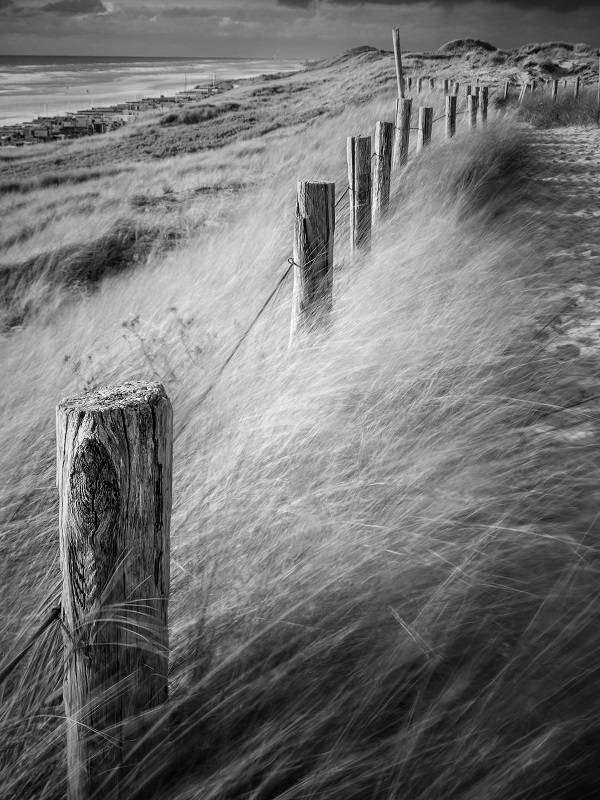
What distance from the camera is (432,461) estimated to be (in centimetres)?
205

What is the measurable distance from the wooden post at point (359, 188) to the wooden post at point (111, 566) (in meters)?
3.32

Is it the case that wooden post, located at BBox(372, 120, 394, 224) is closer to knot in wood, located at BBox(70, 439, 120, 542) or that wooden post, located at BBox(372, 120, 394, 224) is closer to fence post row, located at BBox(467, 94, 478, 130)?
knot in wood, located at BBox(70, 439, 120, 542)

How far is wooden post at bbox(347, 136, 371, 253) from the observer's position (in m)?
4.02

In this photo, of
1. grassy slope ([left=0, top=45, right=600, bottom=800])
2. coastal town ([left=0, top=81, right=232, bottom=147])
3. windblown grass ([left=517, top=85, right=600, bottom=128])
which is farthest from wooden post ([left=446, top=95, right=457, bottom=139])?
coastal town ([left=0, top=81, right=232, bottom=147])

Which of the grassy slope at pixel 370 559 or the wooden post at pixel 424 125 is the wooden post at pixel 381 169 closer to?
the grassy slope at pixel 370 559

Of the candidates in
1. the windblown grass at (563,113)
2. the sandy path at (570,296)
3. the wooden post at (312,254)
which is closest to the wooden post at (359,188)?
the wooden post at (312,254)

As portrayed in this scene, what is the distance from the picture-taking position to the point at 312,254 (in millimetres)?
3148

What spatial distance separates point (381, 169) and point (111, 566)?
428 centimetres

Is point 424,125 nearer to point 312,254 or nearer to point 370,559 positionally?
point 312,254

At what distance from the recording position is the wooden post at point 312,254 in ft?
10.1

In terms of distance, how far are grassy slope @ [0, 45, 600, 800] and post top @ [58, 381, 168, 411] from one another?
753 mm

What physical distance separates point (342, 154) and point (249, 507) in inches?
361

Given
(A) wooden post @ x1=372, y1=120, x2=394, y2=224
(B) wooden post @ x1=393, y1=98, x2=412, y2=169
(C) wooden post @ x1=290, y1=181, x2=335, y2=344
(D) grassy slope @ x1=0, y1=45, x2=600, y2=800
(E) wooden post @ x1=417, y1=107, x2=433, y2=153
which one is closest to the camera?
(D) grassy slope @ x1=0, y1=45, x2=600, y2=800

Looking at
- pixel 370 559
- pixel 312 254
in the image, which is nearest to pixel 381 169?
pixel 312 254
